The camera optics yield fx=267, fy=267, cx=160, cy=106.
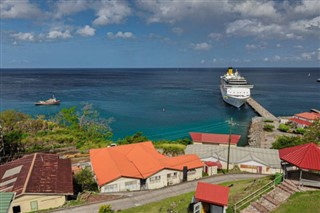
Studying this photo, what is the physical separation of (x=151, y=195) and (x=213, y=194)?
31.1ft

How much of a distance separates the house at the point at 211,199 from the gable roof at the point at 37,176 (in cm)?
1269

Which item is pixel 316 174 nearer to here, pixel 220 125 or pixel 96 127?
pixel 96 127

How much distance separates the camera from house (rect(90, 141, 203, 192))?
2853cm

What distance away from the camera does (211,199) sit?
19.0 metres

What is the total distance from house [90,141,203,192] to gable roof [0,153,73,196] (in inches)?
140

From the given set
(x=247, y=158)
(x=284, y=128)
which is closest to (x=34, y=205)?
(x=247, y=158)

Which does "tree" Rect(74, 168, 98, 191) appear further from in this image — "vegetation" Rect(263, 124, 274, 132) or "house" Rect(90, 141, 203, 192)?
"vegetation" Rect(263, 124, 274, 132)

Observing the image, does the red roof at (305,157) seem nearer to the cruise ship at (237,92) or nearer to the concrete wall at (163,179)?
the concrete wall at (163,179)

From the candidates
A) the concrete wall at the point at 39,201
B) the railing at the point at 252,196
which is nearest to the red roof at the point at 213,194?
the railing at the point at 252,196

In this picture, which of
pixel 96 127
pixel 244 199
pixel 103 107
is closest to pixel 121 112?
pixel 103 107

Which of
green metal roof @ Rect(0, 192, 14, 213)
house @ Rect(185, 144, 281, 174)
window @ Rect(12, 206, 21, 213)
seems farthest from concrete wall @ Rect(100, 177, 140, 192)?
house @ Rect(185, 144, 281, 174)

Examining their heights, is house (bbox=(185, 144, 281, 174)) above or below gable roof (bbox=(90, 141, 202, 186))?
below

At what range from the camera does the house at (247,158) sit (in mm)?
35875

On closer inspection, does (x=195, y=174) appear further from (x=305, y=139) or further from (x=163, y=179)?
(x=305, y=139)
